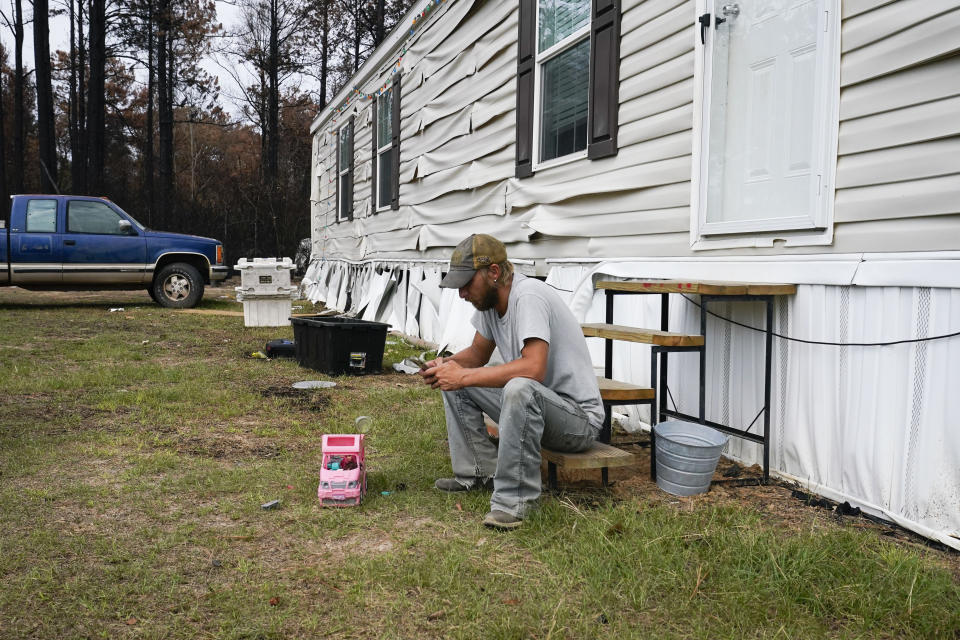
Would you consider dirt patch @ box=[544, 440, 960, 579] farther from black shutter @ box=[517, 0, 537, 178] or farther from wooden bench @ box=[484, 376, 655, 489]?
black shutter @ box=[517, 0, 537, 178]

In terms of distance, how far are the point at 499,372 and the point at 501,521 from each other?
24.1 inches

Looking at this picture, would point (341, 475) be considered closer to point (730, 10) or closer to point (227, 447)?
point (227, 447)

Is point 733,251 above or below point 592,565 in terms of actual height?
above

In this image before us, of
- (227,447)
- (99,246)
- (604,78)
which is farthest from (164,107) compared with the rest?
(227,447)

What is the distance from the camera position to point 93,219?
11.5 m

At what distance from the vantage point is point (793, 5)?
3578mm

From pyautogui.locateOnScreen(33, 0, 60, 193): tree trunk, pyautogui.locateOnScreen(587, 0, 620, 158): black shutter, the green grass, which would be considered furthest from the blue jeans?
pyautogui.locateOnScreen(33, 0, 60, 193): tree trunk

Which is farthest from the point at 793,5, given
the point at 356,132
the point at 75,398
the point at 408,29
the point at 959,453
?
the point at 356,132

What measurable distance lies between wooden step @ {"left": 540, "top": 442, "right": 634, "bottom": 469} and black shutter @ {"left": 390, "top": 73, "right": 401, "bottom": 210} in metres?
7.17

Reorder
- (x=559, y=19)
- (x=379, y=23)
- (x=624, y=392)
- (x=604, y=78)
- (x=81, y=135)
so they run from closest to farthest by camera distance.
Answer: (x=624, y=392) → (x=604, y=78) → (x=559, y=19) → (x=379, y=23) → (x=81, y=135)

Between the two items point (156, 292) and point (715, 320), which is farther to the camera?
point (156, 292)

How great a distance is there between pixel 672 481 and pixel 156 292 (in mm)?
11076

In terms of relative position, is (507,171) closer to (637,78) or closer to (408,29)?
(637,78)

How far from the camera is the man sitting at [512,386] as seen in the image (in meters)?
2.97
